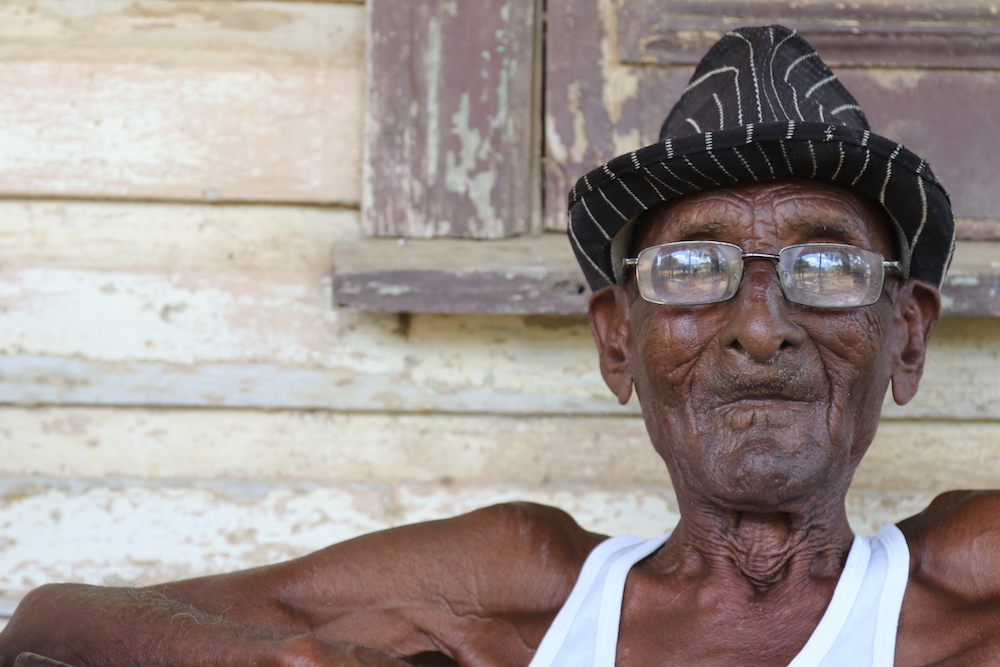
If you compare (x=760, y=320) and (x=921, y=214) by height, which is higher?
(x=921, y=214)

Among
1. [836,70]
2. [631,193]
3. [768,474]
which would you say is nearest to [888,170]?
[631,193]

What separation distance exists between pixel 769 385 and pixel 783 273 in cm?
20

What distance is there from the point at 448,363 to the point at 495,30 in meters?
0.86

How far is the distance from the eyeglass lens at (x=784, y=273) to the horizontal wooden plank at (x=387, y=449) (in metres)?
0.87

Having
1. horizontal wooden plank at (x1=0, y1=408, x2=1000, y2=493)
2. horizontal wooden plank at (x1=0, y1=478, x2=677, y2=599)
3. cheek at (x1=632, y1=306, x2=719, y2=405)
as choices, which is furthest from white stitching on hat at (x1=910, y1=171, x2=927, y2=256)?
Answer: horizontal wooden plank at (x1=0, y1=478, x2=677, y2=599)

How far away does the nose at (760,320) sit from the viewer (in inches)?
67.9

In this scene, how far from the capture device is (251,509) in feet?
8.49

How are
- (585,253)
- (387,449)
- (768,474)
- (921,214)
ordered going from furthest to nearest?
(387,449) → (585,253) → (921,214) → (768,474)

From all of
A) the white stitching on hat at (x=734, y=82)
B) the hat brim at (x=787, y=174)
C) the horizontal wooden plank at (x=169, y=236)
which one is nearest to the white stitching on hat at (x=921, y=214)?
the hat brim at (x=787, y=174)

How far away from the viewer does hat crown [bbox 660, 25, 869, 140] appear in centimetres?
185

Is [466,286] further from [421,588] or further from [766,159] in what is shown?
[766,159]

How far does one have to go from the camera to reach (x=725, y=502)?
1794 mm

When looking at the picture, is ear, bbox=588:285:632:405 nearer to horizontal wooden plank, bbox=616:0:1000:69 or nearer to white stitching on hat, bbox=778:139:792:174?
white stitching on hat, bbox=778:139:792:174

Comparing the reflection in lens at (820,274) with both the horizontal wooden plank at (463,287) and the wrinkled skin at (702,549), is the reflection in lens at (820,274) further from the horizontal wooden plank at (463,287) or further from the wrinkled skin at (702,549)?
the horizontal wooden plank at (463,287)
